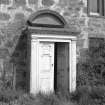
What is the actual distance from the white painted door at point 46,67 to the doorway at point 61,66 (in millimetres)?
667

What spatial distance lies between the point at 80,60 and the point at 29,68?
2741 millimetres

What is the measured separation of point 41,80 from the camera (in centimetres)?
836

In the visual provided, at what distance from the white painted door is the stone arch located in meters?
0.90

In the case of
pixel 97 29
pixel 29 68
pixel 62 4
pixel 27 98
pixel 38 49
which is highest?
pixel 62 4

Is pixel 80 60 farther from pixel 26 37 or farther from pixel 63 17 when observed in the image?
Result: pixel 26 37

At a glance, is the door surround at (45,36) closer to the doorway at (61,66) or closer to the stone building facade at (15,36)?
the doorway at (61,66)

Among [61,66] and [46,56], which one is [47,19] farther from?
[61,66]

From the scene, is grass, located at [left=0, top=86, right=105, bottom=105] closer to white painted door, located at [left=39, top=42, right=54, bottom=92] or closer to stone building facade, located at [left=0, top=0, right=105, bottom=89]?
white painted door, located at [left=39, top=42, right=54, bottom=92]

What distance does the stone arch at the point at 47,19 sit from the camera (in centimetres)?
880

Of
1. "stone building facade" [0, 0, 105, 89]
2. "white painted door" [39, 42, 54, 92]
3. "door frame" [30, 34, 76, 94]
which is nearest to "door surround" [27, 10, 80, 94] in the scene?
"door frame" [30, 34, 76, 94]

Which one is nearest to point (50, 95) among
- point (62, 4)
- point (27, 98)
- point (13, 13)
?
point (27, 98)

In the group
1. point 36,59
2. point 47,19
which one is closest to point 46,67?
point 36,59

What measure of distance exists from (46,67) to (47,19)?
1.97 metres

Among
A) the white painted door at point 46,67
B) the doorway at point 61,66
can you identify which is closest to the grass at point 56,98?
the white painted door at point 46,67
